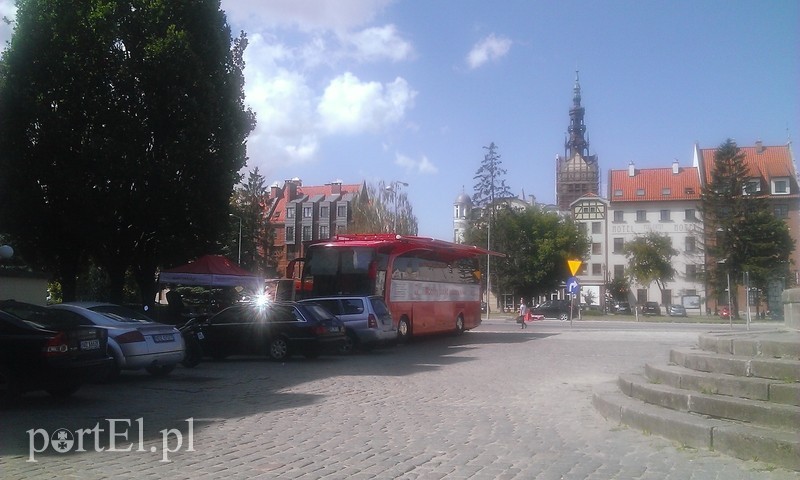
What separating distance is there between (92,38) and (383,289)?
12568mm

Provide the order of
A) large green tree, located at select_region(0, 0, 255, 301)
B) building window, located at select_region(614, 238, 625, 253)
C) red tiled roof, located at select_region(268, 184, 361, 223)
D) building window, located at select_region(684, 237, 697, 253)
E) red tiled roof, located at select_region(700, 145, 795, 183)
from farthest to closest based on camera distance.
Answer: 1. red tiled roof, located at select_region(268, 184, 361, 223)
2. building window, located at select_region(614, 238, 625, 253)
3. red tiled roof, located at select_region(700, 145, 795, 183)
4. building window, located at select_region(684, 237, 697, 253)
5. large green tree, located at select_region(0, 0, 255, 301)

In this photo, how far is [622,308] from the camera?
2928 inches

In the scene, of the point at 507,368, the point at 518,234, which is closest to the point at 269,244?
the point at 518,234

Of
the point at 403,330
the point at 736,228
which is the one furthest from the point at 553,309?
the point at 403,330

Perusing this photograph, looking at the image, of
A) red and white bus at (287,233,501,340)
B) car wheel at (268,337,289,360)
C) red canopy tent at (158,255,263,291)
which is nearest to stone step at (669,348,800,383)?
car wheel at (268,337,289,360)

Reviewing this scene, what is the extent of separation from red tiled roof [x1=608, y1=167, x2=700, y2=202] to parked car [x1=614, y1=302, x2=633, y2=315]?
13094mm

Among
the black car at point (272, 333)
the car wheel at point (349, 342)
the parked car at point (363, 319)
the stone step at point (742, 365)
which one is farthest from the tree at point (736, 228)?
the stone step at point (742, 365)

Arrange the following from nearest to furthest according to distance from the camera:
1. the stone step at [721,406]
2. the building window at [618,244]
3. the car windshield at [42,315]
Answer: the stone step at [721,406] < the car windshield at [42,315] < the building window at [618,244]

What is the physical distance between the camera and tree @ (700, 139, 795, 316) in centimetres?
6594

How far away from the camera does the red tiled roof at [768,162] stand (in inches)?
3019

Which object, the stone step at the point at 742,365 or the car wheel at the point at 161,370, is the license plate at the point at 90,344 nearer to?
the car wheel at the point at 161,370

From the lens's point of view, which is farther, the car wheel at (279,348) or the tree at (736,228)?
the tree at (736,228)

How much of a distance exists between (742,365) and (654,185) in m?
77.9

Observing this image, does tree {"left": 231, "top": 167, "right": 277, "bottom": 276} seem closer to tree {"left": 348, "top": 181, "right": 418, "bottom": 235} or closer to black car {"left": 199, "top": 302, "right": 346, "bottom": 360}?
tree {"left": 348, "top": 181, "right": 418, "bottom": 235}
